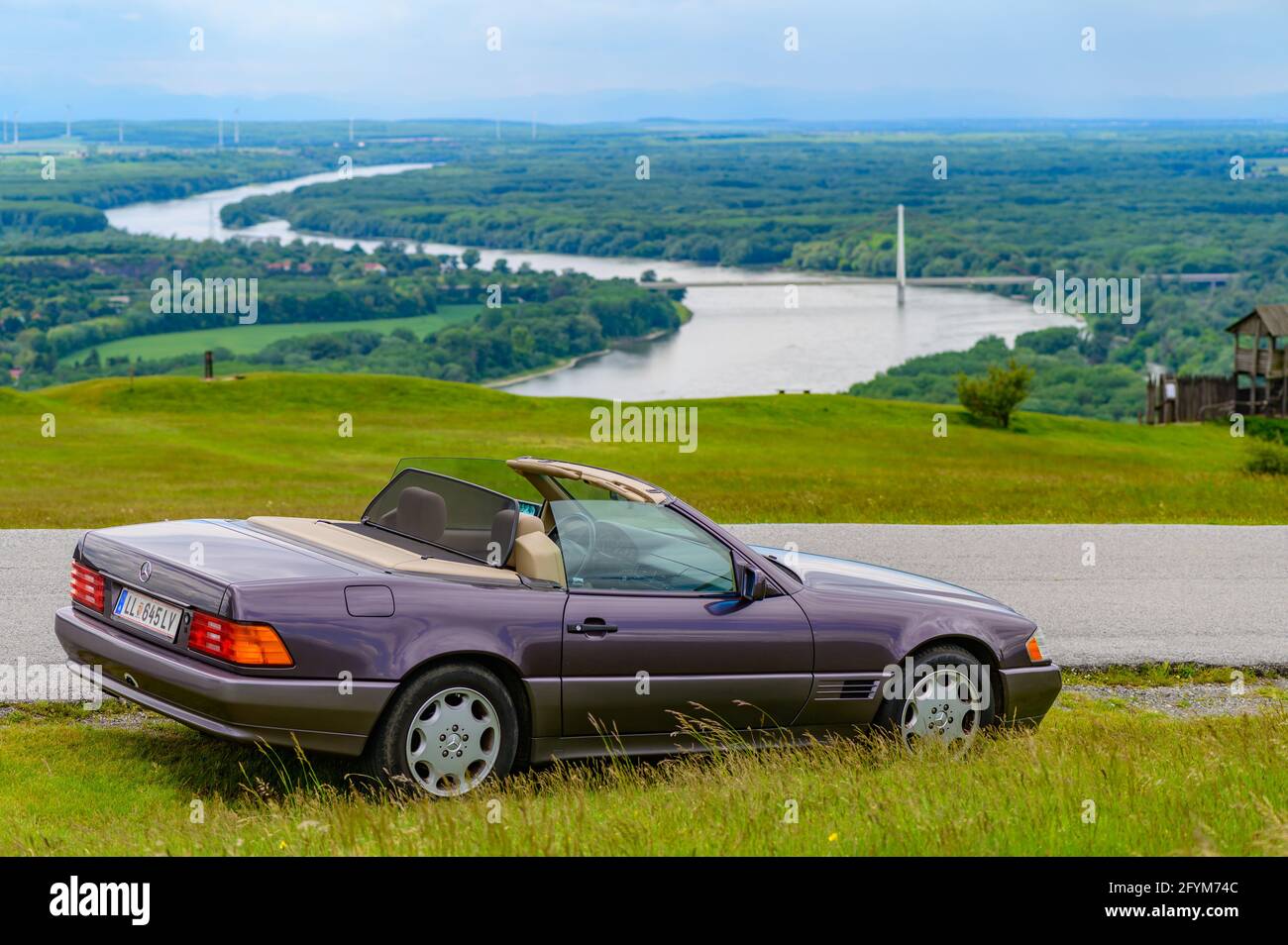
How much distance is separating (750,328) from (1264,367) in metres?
65.9

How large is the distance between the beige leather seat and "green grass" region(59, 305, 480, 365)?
105 m

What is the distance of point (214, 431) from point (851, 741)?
37.4 metres

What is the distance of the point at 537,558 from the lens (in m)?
5.91

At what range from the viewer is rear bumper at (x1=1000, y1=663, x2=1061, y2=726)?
662cm

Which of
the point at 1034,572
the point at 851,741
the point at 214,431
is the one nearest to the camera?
the point at 851,741

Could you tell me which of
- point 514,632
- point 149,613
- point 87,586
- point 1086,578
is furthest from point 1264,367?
point 149,613

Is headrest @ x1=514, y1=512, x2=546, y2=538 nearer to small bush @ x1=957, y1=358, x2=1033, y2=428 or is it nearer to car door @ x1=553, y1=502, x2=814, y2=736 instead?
car door @ x1=553, y1=502, x2=814, y2=736

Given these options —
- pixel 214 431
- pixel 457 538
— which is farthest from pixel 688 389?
pixel 457 538

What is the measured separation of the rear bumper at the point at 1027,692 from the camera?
6.62 m

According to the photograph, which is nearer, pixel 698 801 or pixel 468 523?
pixel 698 801

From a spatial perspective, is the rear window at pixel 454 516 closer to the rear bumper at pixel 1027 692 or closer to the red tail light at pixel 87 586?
the red tail light at pixel 87 586

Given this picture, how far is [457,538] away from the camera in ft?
20.7

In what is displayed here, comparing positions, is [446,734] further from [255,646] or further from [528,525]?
[528,525]
